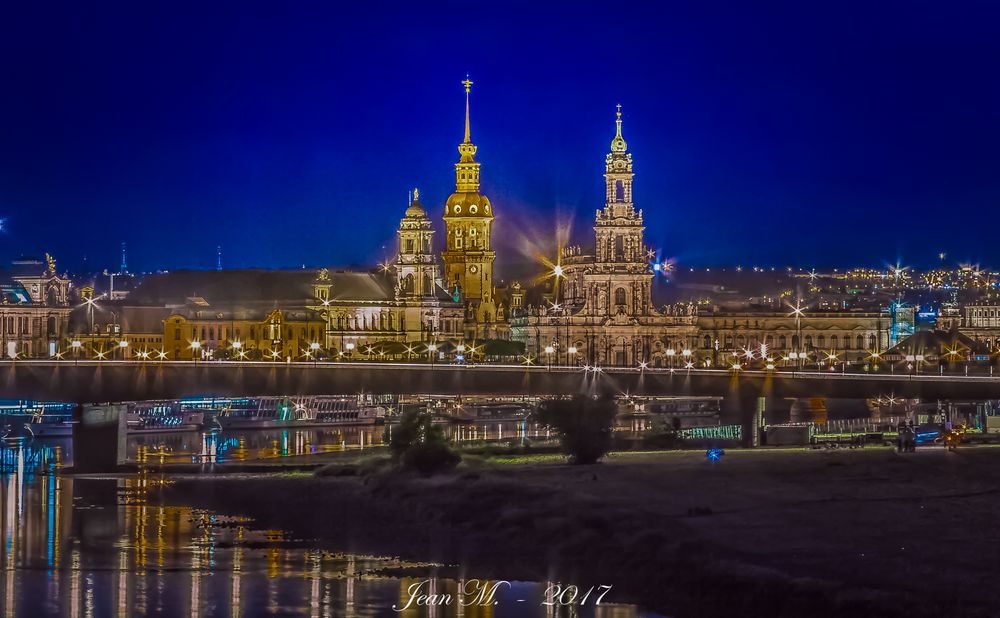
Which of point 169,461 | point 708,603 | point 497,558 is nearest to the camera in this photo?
point 708,603

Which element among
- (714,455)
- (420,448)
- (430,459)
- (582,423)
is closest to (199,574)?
(430,459)

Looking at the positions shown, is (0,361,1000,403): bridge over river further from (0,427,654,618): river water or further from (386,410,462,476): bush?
(0,427,654,618): river water

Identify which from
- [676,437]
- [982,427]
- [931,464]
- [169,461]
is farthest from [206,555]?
[982,427]

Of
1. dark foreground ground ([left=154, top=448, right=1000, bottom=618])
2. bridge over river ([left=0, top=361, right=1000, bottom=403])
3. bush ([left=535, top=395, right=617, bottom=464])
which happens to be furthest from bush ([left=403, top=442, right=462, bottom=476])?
bridge over river ([left=0, top=361, right=1000, bottom=403])

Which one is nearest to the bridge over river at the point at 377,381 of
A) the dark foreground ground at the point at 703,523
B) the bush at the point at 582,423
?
the bush at the point at 582,423

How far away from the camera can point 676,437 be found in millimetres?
121875

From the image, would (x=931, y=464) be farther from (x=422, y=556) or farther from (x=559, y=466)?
(x=422, y=556)

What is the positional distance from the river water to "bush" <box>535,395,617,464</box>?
22.0 m

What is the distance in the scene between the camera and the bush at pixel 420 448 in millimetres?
92938

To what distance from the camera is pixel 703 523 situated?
233 feet

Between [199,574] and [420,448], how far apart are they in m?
27.0

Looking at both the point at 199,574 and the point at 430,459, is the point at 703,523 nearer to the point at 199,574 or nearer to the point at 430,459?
the point at 199,574

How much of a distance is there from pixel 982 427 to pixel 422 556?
70.3 meters

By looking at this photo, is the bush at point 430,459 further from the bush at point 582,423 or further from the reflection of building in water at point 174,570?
the reflection of building in water at point 174,570
